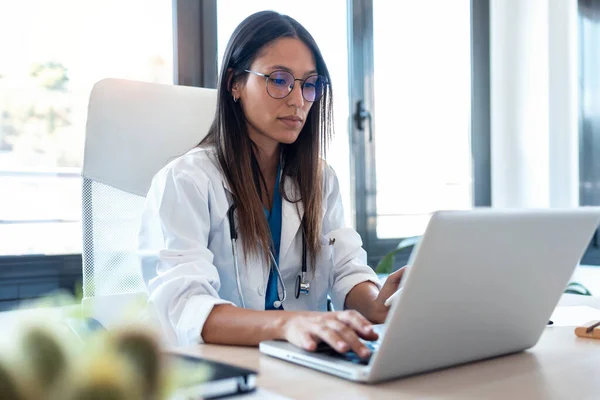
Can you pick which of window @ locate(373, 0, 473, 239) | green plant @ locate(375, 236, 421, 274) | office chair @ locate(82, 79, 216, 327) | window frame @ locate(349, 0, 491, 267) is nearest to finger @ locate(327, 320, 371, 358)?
office chair @ locate(82, 79, 216, 327)

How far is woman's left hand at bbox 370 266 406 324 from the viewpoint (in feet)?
3.76

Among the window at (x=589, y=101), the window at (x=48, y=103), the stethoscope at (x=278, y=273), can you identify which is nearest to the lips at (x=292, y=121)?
the stethoscope at (x=278, y=273)

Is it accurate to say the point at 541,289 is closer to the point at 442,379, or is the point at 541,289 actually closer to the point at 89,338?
the point at 442,379

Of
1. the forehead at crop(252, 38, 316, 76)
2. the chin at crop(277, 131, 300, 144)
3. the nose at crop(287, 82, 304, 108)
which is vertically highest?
the forehead at crop(252, 38, 316, 76)

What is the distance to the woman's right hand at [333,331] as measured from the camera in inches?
28.9

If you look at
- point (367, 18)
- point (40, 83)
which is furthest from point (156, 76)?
point (367, 18)

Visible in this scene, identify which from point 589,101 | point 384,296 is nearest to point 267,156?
point 384,296

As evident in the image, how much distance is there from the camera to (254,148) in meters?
1.50

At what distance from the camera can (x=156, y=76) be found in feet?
7.27

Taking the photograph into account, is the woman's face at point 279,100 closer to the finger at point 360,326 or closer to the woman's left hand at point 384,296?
the woman's left hand at point 384,296

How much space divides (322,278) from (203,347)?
0.58 m

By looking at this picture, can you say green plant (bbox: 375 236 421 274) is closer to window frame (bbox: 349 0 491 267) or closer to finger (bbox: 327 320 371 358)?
window frame (bbox: 349 0 491 267)

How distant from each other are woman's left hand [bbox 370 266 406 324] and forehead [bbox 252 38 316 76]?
0.52 metres

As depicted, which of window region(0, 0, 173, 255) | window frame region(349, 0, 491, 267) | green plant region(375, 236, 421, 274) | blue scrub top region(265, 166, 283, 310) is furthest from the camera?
window frame region(349, 0, 491, 267)
